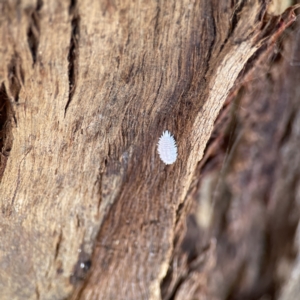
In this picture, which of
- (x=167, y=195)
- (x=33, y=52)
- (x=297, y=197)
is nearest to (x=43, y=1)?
(x=33, y=52)

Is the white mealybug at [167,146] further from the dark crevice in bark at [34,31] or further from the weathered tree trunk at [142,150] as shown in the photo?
the dark crevice in bark at [34,31]

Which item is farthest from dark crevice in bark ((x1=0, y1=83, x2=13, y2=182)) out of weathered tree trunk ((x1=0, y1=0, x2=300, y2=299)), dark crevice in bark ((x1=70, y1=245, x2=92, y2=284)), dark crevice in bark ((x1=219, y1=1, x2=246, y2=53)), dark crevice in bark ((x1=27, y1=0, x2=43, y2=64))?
dark crevice in bark ((x1=219, y1=1, x2=246, y2=53))

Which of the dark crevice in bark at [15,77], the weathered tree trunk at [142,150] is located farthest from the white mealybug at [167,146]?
the dark crevice in bark at [15,77]

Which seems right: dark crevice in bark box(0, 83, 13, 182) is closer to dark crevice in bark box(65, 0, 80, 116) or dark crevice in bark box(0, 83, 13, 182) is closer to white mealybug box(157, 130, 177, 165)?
dark crevice in bark box(65, 0, 80, 116)

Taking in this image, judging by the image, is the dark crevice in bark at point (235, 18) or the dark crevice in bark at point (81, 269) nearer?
the dark crevice in bark at point (235, 18)

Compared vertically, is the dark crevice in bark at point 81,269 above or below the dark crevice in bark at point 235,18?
below

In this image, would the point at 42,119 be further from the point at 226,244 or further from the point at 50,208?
the point at 226,244

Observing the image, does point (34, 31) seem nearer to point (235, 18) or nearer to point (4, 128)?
point (4, 128)
